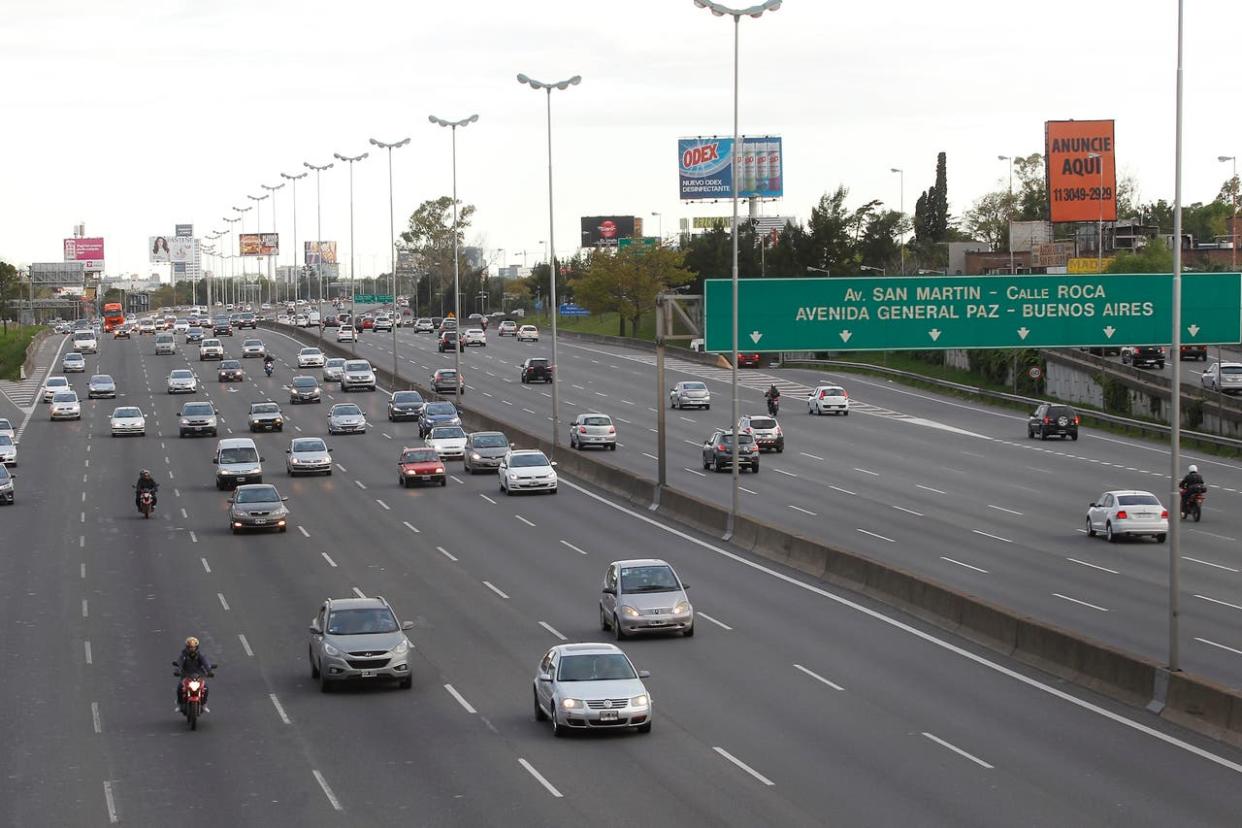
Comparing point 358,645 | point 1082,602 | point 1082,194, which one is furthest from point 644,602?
point 1082,194

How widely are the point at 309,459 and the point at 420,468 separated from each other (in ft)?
17.0

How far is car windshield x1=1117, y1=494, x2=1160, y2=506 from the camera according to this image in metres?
43.5

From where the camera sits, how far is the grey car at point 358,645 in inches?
1046

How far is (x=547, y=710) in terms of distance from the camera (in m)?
23.8

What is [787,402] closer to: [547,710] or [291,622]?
[291,622]

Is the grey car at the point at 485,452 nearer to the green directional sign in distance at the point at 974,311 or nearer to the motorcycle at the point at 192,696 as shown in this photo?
the green directional sign in distance at the point at 974,311

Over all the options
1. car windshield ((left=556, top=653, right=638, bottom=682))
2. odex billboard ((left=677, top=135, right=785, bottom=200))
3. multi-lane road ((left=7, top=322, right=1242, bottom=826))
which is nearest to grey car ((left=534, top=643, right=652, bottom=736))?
car windshield ((left=556, top=653, right=638, bottom=682))

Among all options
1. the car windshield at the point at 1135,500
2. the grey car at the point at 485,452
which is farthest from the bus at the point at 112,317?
the car windshield at the point at 1135,500

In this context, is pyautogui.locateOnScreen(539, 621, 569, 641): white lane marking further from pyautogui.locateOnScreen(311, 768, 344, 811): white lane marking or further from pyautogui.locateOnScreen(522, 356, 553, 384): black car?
pyautogui.locateOnScreen(522, 356, 553, 384): black car

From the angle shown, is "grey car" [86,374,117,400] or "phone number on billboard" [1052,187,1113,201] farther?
"phone number on billboard" [1052,187,1113,201]

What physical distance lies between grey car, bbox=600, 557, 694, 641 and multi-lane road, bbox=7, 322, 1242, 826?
1.35 feet

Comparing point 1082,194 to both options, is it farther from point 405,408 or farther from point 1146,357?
point 405,408

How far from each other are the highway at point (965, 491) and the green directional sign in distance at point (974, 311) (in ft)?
16.8

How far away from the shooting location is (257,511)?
1794 inches
